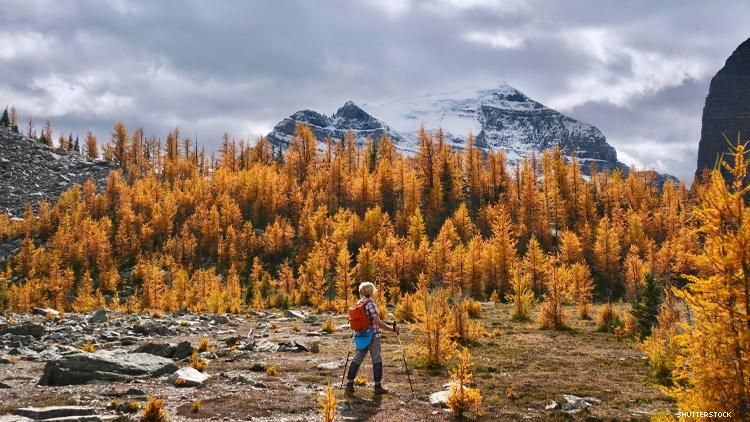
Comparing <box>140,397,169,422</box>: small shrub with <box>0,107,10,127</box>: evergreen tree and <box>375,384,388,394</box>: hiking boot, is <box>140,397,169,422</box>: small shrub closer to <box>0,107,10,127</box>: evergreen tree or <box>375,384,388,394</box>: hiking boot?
<box>375,384,388,394</box>: hiking boot

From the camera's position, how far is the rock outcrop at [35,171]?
4222 inches

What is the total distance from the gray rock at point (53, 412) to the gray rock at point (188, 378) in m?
3.02

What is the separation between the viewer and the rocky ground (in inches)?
379

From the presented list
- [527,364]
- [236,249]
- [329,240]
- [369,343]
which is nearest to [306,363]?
[369,343]

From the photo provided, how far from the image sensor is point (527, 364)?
50.2 ft

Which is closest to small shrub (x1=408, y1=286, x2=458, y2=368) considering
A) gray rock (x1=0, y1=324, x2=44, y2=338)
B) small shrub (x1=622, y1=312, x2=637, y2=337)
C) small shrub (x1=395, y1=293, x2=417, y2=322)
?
small shrub (x1=622, y1=312, x2=637, y2=337)

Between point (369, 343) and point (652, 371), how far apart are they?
8.16 metres

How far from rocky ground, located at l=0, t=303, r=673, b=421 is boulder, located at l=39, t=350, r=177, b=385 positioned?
0.09 ft

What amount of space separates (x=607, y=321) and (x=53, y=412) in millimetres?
24204

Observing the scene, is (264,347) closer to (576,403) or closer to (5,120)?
(576,403)

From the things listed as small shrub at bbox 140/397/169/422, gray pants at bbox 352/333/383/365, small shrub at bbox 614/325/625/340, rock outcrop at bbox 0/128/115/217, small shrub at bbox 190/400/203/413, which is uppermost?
rock outcrop at bbox 0/128/115/217

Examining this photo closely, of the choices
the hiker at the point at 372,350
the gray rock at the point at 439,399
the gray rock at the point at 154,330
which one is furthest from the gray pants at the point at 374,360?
the gray rock at the point at 154,330

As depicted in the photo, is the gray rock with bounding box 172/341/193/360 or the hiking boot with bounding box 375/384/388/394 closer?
the hiking boot with bounding box 375/384/388/394

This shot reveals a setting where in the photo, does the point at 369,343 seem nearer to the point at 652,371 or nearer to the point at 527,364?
the point at 527,364
